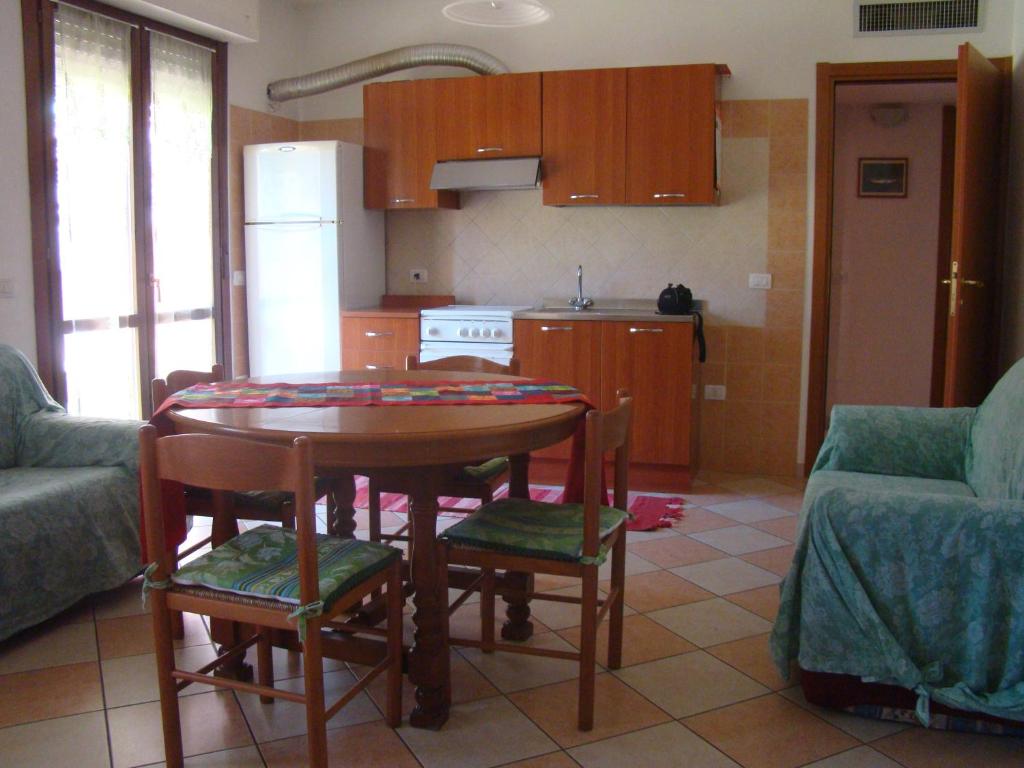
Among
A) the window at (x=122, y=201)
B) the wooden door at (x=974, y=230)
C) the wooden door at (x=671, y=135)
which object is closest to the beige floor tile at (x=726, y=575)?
the wooden door at (x=974, y=230)

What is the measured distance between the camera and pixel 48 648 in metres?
2.79

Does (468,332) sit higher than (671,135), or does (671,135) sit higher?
(671,135)

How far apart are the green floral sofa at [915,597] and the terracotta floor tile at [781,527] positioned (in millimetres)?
1574

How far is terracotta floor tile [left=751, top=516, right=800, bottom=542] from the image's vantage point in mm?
3992

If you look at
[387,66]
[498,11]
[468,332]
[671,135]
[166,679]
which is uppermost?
[387,66]

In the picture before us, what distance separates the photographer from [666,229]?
511 centimetres

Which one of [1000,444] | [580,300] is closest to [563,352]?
[580,300]

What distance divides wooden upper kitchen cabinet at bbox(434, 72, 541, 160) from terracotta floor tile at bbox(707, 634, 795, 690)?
3.00 m

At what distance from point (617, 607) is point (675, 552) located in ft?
3.86

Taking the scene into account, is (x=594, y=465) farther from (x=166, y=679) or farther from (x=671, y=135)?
(x=671, y=135)

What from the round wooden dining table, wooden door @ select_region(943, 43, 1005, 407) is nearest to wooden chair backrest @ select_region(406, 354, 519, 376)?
the round wooden dining table

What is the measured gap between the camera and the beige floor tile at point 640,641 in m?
2.76

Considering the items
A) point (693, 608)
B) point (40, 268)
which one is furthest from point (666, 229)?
point (40, 268)

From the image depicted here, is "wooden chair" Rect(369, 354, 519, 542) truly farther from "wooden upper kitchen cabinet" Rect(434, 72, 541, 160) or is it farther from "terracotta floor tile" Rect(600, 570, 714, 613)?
"wooden upper kitchen cabinet" Rect(434, 72, 541, 160)
